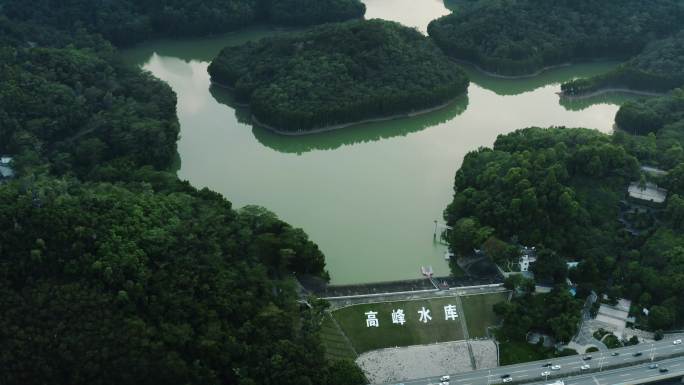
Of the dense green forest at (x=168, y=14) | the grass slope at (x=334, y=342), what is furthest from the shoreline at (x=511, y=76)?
the grass slope at (x=334, y=342)

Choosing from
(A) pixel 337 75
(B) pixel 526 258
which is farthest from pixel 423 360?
(A) pixel 337 75

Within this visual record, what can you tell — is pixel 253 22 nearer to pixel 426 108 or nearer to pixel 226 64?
pixel 226 64

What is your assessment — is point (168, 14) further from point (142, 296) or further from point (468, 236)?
point (142, 296)

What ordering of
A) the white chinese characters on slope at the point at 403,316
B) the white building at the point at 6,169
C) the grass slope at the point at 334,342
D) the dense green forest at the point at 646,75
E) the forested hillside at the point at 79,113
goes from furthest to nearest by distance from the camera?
the dense green forest at the point at 646,75
the forested hillside at the point at 79,113
the white building at the point at 6,169
the white chinese characters on slope at the point at 403,316
the grass slope at the point at 334,342

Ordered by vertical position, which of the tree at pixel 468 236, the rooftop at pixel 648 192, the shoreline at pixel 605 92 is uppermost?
A: the shoreline at pixel 605 92

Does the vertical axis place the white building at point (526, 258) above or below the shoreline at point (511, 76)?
below

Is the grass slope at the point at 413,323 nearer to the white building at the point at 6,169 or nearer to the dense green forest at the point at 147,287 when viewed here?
the dense green forest at the point at 147,287
